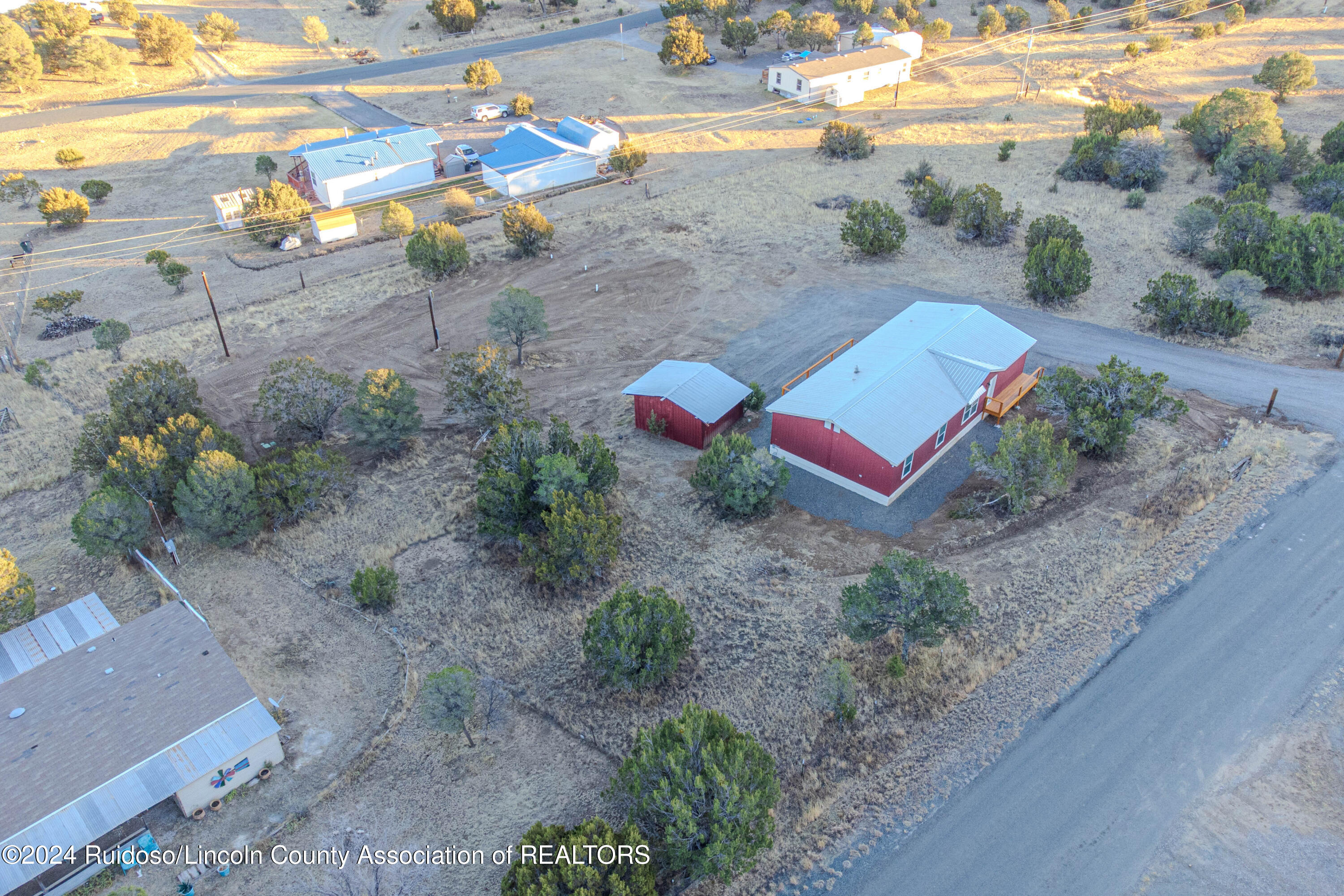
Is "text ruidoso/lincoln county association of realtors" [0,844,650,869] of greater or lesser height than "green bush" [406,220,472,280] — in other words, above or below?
below

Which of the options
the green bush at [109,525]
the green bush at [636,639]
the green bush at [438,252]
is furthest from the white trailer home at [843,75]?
the green bush at [109,525]

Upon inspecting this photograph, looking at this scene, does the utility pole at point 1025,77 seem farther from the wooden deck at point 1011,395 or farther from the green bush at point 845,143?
the wooden deck at point 1011,395

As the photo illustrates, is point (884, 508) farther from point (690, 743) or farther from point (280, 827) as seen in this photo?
point (280, 827)

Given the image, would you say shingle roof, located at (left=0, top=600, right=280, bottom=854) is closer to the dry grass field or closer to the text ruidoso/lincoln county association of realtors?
the text ruidoso/lincoln county association of realtors

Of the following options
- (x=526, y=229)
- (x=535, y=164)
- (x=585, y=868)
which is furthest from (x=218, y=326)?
(x=585, y=868)

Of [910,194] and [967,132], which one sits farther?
[967,132]

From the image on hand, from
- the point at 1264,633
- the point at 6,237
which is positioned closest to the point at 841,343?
the point at 1264,633

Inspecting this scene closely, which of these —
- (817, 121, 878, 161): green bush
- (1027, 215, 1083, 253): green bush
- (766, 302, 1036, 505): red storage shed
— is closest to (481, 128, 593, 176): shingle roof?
(817, 121, 878, 161): green bush
